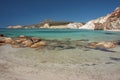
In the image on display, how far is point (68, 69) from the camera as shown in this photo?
15.0 m

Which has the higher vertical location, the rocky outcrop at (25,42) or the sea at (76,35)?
the rocky outcrop at (25,42)

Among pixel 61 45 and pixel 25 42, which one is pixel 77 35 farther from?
pixel 61 45

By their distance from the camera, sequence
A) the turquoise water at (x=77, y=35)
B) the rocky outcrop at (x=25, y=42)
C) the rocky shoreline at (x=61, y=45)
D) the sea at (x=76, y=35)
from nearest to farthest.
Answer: the rocky shoreline at (x=61, y=45)
the rocky outcrop at (x=25, y=42)
the sea at (x=76, y=35)
the turquoise water at (x=77, y=35)

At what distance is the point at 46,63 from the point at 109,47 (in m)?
14.7

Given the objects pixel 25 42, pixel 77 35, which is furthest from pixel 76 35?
pixel 25 42

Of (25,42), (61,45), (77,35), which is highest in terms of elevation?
(25,42)

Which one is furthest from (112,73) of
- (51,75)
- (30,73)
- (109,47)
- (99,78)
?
(109,47)

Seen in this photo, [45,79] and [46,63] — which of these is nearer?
[45,79]

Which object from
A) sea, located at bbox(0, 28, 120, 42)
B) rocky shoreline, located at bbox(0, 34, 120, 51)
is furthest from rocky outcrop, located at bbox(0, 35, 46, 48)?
sea, located at bbox(0, 28, 120, 42)

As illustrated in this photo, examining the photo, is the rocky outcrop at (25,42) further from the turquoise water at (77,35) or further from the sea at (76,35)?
the turquoise water at (77,35)

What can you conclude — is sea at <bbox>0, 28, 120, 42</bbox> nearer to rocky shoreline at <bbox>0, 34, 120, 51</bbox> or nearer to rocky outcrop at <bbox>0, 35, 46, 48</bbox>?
rocky shoreline at <bbox>0, 34, 120, 51</bbox>

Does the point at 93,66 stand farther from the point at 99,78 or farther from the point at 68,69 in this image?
the point at 99,78

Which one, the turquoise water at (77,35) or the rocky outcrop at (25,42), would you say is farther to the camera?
the turquoise water at (77,35)

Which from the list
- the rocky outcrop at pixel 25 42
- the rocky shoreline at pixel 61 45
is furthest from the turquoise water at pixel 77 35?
the rocky shoreline at pixel 61 45
